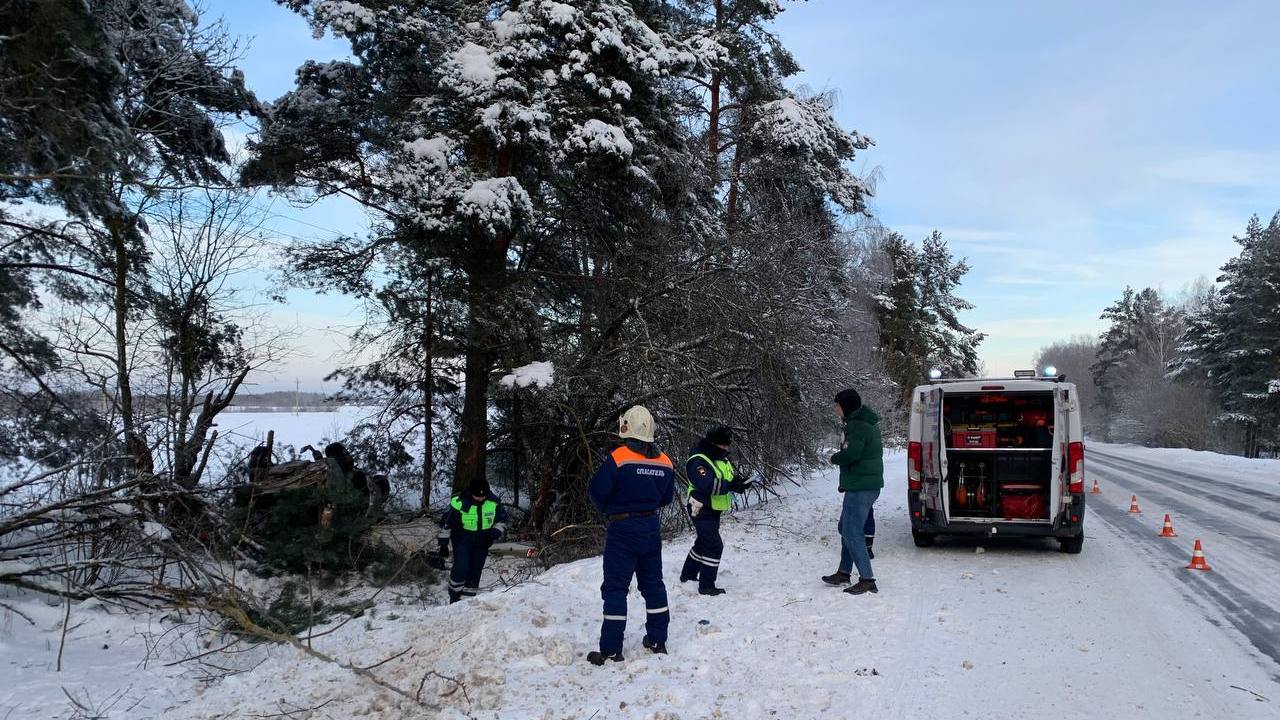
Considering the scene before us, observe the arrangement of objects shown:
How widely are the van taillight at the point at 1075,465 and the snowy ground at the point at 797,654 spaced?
846 mm

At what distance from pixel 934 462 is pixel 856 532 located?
238 centimetres

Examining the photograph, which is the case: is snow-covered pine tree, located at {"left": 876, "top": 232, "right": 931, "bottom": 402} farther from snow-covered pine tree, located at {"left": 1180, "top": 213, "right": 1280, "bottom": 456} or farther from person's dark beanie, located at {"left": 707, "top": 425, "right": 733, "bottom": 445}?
person's dark beanie, located at {"left": 707, "top": 425, "right": 733, "bottom": 445}

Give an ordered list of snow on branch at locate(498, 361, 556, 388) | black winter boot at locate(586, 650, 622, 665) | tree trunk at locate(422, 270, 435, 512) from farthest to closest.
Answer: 1. tree trunk at locate(422, 270, 435, 512)
2. snow on branch at locate(498, 361, 556, 388)
3. black winter boot at locate(586, 650, 622, 665)

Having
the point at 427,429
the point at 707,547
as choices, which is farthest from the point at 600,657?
the point at 427,429

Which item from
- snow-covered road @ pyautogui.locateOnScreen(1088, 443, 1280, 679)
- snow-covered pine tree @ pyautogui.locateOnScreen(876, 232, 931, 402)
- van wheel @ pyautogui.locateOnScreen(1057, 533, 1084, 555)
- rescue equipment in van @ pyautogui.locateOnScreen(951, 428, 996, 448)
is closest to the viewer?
snow-covered road @ pyautogui.locateOnScreen(1088, 443, 1280, 679)

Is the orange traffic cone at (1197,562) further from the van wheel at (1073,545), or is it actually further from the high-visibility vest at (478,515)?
the high-visibility vest at (478,515)

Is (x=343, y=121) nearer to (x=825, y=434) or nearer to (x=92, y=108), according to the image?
(x=92, y=108)

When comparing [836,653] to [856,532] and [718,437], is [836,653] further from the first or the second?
[718,437]

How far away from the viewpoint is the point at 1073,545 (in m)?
8.49

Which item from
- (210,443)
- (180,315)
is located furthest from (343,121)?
(210,443)

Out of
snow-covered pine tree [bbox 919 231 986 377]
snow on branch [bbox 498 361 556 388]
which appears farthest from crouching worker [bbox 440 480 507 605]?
snow-covered pine tree [bbox 919 231 986 377]

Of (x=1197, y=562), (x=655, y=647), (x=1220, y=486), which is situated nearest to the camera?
(x=655, y=647)

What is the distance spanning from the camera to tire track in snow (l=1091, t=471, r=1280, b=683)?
5281 millimetres

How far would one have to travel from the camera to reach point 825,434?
16672 mm
